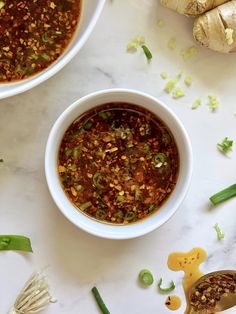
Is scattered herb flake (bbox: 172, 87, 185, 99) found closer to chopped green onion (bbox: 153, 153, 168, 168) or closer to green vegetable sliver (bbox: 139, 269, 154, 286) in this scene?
chopped green onion (bbox: 153, 153, 168, 168)

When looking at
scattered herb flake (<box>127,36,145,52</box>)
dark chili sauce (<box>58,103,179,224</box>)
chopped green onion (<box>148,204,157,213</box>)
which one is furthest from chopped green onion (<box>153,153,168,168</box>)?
scattered herb flake (<box>127,36,145,52</box>)

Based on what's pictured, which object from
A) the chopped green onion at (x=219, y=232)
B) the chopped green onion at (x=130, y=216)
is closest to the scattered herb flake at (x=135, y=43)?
the chopped green onion at (x=130, y=216)

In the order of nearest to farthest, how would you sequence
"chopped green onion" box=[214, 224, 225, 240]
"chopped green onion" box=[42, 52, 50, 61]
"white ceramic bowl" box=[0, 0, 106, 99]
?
"white ceramic bowl" box=[0, 0, 106, 99] → "chopped green onion" box=[42, 52, 50, 61] → "chopped green onion" box=[214, 224, 225, 240]

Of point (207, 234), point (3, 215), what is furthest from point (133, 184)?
point (3, 215)

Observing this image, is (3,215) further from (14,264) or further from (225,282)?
(225,282)

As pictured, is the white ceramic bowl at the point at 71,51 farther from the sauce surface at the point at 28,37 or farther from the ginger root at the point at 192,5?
the ginger root at the point at 192,5

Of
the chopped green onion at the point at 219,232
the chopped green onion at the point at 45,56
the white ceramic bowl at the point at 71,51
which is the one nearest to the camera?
the white ceramic bowl at the point at 71,51
